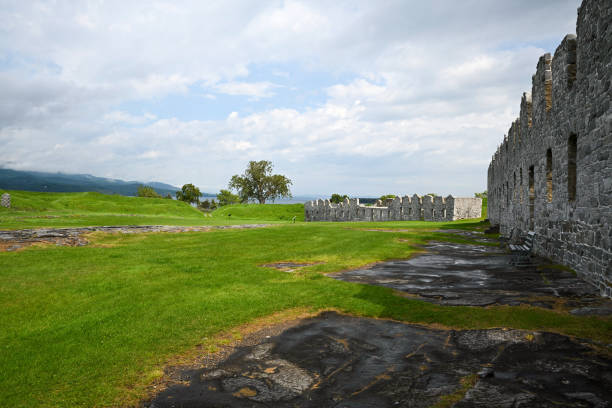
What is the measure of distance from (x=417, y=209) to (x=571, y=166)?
30.1 meters

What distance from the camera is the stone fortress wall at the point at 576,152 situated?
896 cm

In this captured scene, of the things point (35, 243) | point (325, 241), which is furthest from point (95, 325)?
point (325, 241)

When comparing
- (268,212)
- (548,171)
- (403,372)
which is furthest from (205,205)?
(403,372)

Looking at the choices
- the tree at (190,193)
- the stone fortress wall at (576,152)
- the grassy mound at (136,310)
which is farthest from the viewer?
the tree at (190,193)

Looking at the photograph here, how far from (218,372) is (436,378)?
107 inches

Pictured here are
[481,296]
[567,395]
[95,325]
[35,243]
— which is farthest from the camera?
[35,243]

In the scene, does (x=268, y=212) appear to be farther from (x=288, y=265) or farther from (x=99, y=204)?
(x=288, y=265)

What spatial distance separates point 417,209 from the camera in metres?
42.0

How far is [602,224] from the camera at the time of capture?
902 cm

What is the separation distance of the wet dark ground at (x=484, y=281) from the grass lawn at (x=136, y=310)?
776mm

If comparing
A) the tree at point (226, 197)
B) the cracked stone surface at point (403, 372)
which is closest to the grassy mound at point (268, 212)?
the cracked stone surface at point (403, 372)

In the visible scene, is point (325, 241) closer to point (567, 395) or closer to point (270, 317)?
point (270, 317)

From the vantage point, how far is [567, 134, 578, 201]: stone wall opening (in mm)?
11984

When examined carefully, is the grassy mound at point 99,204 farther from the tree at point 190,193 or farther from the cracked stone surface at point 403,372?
the tree at point 190,193
